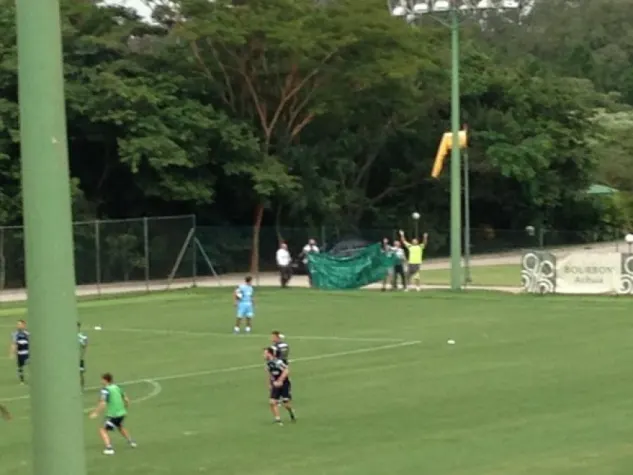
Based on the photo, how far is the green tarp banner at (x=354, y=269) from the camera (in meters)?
54.1

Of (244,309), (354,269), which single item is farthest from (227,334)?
(354,269)

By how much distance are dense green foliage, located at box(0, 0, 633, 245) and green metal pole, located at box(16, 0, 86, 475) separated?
171ft

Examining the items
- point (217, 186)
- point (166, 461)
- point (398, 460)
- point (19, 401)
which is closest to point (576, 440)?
point (398, 460)

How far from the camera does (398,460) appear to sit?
17.7m

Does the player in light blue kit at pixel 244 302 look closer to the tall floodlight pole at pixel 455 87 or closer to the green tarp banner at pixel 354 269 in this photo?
the tall floodlight pole at pixel 455 87

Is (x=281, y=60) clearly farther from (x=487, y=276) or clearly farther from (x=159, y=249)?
(x=487, y=276)

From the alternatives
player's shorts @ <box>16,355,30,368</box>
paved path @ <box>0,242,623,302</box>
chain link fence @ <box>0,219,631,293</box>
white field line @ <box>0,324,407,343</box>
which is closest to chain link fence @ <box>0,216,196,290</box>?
chain link fence @ <box>0,219,631,293</box>

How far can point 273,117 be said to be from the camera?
6456 centimetres

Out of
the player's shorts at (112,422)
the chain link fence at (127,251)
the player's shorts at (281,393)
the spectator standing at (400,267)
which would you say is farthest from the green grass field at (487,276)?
the player's shorts at (112,422)

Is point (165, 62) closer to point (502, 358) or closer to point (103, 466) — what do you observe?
point (502, 358)

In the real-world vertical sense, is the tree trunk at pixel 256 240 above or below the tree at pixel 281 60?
below

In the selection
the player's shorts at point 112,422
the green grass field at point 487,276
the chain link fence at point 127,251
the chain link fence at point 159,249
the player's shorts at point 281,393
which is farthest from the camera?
the green grass field at point 487,276

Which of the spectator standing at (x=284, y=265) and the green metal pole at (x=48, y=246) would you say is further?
the spectator standing at (x=284, y=265)

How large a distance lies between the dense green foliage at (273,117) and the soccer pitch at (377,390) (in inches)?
624
